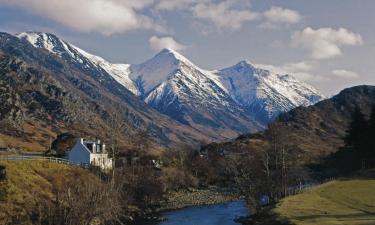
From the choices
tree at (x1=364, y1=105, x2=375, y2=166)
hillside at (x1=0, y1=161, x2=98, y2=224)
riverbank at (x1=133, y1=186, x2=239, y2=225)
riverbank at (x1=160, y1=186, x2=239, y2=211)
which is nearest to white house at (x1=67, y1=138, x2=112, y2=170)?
hillside at (x1=0, y1=161, x2=98, y2=224)

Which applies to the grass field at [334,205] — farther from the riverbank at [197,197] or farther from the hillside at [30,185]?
the hillside at [30,185]

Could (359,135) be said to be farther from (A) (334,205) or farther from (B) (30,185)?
(B) (30,185)

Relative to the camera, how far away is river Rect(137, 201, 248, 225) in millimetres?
87650

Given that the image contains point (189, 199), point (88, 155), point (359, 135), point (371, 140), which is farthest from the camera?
point (359, 135)

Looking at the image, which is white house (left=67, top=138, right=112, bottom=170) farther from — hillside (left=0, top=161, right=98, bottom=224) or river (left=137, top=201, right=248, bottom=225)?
river (left=137, top=201, right=248, bottom=225)

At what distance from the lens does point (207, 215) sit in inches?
3821

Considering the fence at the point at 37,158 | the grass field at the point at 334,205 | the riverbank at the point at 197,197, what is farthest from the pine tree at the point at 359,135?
the fence at the point at 37,158

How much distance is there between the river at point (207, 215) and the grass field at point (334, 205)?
602 inches

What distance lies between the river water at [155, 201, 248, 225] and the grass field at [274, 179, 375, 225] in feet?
50.2

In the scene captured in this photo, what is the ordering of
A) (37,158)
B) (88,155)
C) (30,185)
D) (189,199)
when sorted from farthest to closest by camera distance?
(88,155)
(189,199)
(37,158)
(30,185)

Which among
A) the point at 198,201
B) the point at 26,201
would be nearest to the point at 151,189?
the point at 198,201

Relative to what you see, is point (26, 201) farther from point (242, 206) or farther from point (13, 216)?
point (242, 206)

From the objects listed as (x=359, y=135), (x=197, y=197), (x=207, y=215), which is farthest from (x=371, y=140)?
(x=207, y=215)

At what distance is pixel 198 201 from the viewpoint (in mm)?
119438
